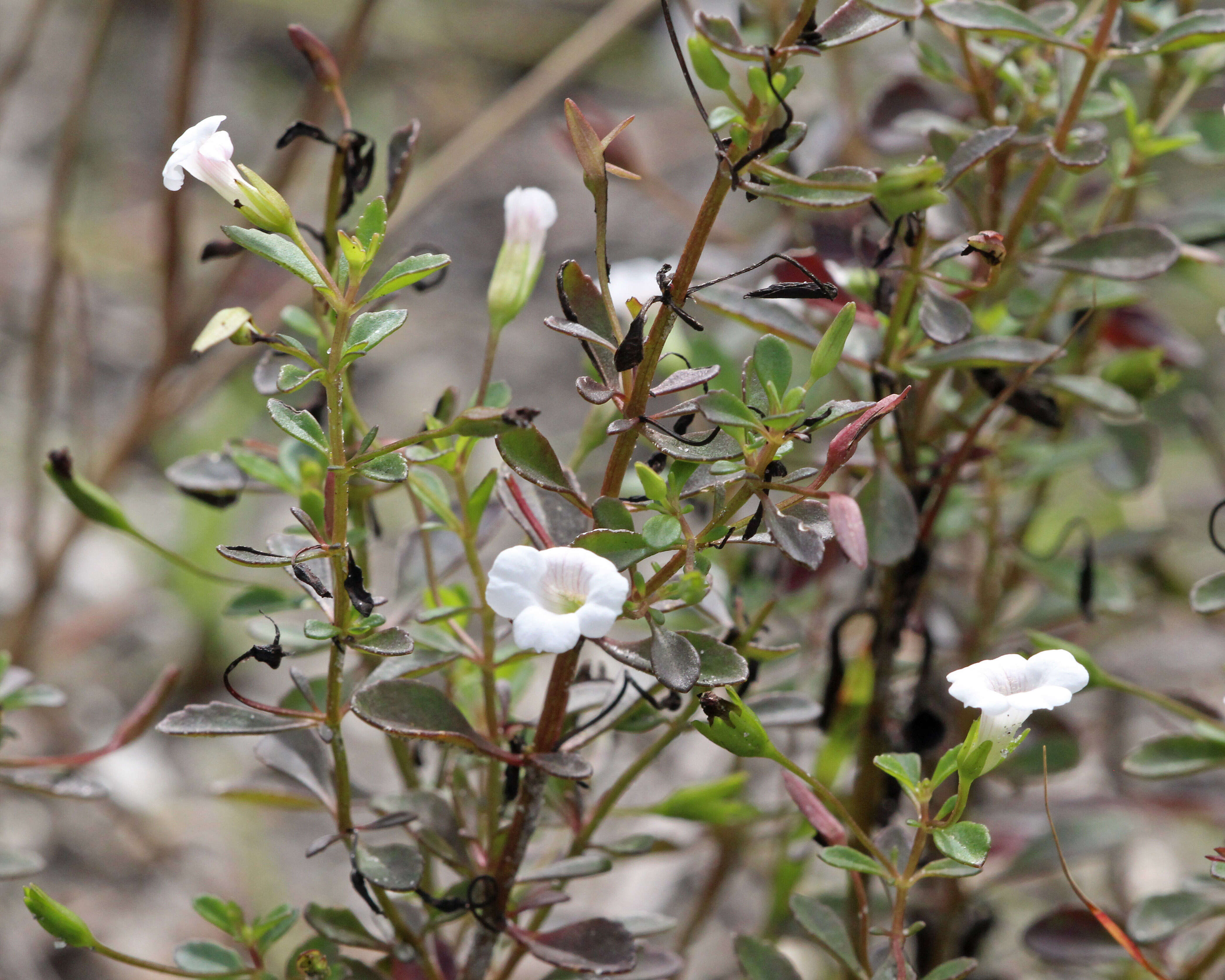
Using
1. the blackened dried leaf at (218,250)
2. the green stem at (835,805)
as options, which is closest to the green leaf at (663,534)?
the green stem at (835,805)

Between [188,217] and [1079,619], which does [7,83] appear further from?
[1079,619]

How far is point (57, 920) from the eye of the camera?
0.55 metres

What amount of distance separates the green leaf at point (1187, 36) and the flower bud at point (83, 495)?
2.24 ft

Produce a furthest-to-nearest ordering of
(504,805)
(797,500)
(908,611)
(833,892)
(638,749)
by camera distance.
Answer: (638,749) → (833,892) → (908,611) → (504,805) → (797,500)

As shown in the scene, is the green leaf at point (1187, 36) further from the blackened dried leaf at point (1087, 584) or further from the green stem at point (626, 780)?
the green stem at point (626, 780)

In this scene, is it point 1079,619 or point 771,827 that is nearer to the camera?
point 1079,619

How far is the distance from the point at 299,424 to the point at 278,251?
8 cm

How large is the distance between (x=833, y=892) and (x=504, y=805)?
16.4 inches

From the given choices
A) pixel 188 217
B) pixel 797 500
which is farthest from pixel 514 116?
pixel 797 500

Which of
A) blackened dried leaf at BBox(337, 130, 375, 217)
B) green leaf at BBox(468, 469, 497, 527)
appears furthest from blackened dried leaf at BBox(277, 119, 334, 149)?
green leaf at BBox(468, 469, 497, 527)

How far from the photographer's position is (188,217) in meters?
1.43

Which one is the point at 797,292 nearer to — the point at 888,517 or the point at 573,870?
the point at 888,517

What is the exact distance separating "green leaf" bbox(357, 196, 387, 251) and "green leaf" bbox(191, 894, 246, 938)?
0.38 metres

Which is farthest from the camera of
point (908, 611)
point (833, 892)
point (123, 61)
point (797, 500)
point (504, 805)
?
point (123, 61)
